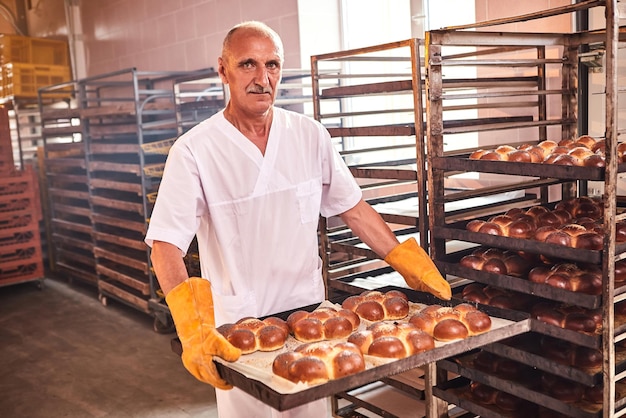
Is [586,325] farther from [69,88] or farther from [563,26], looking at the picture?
[69,88]

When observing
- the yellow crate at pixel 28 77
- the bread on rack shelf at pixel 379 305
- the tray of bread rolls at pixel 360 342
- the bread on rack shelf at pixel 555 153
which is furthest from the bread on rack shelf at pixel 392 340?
the yellow crate at pixel 28 77

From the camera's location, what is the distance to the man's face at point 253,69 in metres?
2.09

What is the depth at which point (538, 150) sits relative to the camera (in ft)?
7.77

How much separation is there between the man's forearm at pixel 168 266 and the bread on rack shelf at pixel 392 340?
55cm

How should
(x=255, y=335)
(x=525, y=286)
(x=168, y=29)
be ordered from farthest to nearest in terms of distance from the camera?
(x=168, y=29), (x=525, y=286), (x=255, y=335)

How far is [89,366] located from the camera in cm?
452

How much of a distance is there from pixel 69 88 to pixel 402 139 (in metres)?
5.48

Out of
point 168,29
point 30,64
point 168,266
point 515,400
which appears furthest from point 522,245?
point 30,64

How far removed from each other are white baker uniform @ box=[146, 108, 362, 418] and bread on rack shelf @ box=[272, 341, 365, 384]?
600 mm

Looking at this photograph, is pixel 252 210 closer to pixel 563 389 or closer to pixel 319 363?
pixel 319 363

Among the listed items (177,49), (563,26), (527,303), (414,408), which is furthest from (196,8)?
(527,303)

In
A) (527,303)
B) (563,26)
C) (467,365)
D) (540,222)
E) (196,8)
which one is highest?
(196,8)

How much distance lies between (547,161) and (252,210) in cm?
100

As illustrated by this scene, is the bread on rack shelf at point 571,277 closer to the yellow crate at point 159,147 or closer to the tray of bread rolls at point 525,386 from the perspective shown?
the tray of bread rolls at point 525,386
